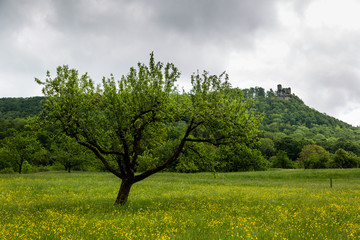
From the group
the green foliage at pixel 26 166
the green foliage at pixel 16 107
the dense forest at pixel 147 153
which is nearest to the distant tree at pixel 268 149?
the dense forest at pixel 147 153

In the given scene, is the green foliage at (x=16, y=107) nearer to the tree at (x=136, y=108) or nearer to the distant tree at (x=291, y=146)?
the tree at (x=136, y=108)

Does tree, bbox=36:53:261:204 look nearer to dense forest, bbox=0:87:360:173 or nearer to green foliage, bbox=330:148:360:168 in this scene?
dense forest, bbox=0:87:360:173

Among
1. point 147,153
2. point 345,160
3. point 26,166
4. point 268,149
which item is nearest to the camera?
point 147,153

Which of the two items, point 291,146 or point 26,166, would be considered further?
point 291,146

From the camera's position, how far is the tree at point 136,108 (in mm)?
15047

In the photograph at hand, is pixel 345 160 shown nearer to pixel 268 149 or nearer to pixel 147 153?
pixel 268 149

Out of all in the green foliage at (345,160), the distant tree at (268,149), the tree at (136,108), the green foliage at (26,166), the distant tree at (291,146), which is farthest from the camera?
the distant tree at (291,146)

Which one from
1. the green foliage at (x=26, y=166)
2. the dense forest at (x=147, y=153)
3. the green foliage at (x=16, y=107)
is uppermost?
the green foliage at (x=16, y=107)

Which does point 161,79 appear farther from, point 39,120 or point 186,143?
point 39,120

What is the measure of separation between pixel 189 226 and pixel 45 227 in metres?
6.56

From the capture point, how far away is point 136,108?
614 inches

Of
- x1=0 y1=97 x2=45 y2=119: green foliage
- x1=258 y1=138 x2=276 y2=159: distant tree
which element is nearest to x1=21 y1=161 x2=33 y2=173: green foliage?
x1=0 y1=97 x2=45 y2=119: green foliage

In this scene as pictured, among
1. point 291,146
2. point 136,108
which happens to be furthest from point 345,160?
point 136,108

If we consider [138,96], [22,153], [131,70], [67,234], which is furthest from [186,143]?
[22,153]
